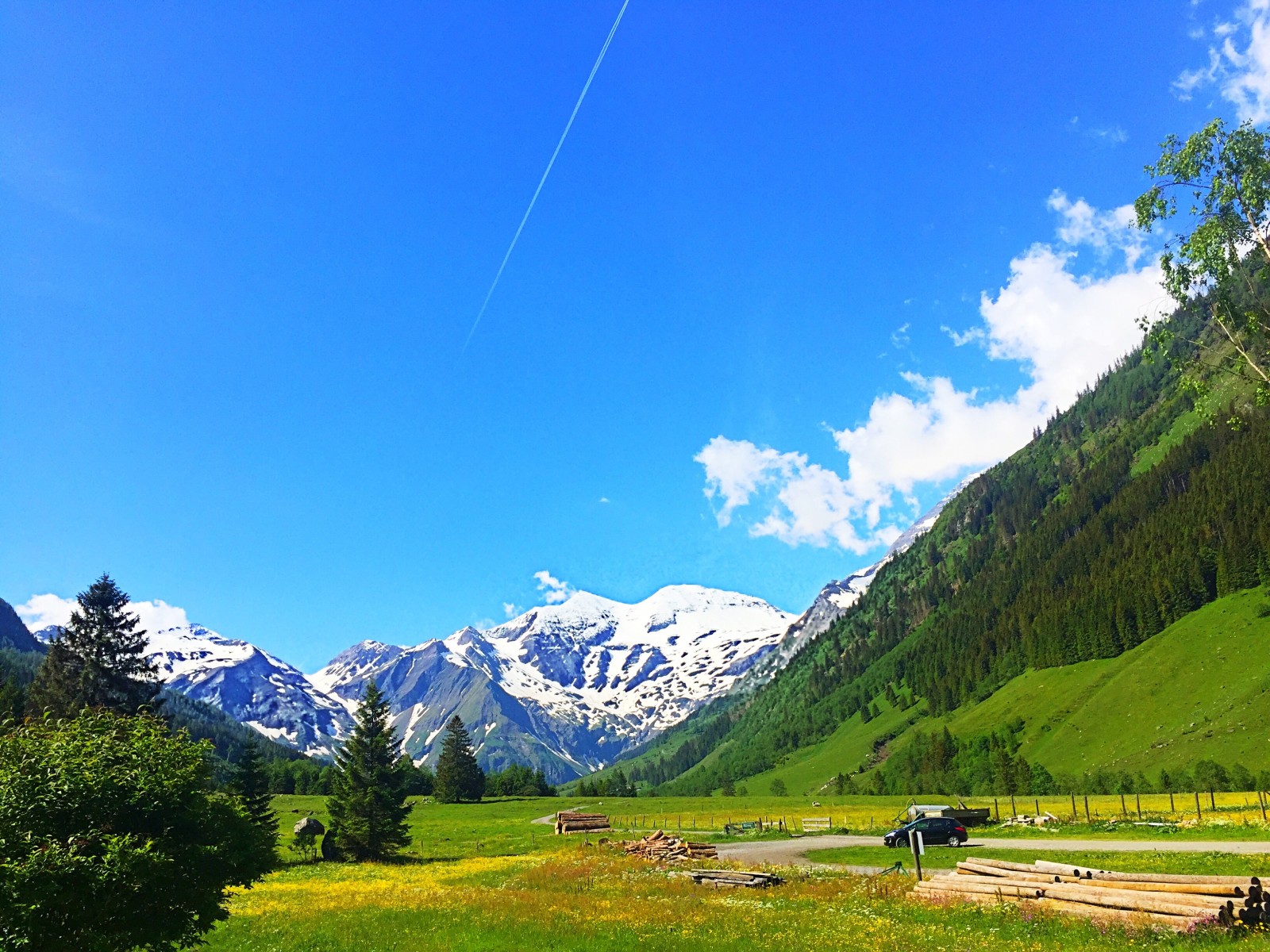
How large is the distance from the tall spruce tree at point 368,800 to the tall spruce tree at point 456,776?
88.2 m

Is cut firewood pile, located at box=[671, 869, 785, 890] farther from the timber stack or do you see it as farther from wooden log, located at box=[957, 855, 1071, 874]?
the timber stack

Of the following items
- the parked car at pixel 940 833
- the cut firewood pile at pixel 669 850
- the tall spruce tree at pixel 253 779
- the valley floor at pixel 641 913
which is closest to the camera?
the valley floor at pixel 641 913

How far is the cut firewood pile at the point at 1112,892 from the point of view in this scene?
61.0 ft

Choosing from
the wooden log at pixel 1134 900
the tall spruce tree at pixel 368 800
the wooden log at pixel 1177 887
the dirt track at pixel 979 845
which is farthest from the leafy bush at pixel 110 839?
the tall spruce tree at pixel 368 800

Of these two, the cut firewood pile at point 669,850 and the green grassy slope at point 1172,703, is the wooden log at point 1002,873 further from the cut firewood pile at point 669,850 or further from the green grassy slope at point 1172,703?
the green grassy slope at point 1172,703

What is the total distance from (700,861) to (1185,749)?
381 ft

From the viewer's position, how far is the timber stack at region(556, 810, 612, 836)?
80.8 meters

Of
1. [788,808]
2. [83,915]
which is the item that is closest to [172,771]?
[83,915]

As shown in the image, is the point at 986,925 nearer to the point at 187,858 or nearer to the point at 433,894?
the point at 187,858

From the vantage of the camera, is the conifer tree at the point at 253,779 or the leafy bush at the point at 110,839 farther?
the conifer tree at the point at 253,779

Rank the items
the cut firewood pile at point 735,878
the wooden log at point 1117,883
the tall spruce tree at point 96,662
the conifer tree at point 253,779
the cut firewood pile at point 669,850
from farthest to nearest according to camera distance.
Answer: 1. the conifer tree at point 253,779
2. the tall spruce tree at point 96,662
3. the cut firewood pile at point 669,850
4. the cut firewood pile at point 735,878
5. the wooden log at point 1117,883

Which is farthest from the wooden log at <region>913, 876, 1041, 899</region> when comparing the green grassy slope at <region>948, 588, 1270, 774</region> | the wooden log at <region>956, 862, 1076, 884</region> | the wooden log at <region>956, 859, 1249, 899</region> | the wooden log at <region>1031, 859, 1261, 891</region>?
the green grassy slope at <region>948, 588, 1270, 774</region>

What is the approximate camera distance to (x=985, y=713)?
19988cm

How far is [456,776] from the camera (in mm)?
149250
